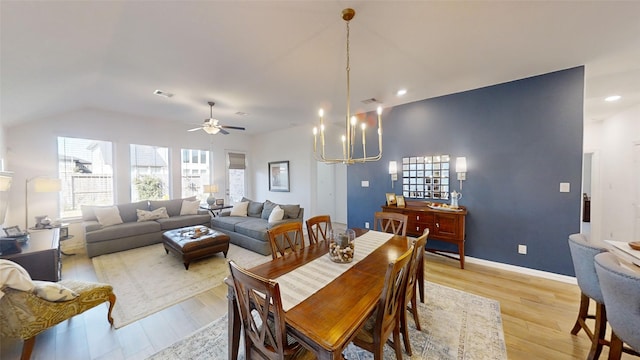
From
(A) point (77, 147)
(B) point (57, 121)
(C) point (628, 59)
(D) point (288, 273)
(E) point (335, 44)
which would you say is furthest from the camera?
(A) point (77, 147)

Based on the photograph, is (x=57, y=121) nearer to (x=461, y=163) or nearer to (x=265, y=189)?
(x=265, y=189)

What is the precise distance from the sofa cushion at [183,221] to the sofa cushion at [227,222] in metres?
0.29

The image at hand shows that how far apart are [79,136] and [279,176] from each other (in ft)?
14.6

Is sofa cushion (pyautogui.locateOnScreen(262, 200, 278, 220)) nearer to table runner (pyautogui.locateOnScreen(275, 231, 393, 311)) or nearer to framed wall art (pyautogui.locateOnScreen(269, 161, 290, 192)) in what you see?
framed wall art (pyautogui.locateOnScreen(269, 161, 290, 192))

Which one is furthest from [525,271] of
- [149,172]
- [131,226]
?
[149,172]

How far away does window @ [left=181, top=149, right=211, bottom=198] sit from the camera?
619 centimetres

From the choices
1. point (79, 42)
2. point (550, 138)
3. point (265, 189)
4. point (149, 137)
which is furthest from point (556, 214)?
point (149, 137)

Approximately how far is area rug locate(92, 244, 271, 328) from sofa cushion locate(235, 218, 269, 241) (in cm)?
33

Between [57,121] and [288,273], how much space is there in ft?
19.6

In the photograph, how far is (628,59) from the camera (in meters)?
2.66

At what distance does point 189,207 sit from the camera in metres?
5.51

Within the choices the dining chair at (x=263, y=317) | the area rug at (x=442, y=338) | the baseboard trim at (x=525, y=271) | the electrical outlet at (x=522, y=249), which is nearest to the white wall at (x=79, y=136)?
the area rug at (x=442, y=338)

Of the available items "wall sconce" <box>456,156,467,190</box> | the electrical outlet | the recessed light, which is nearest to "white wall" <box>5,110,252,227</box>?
the recessed light

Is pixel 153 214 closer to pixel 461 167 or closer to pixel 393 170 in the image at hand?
pixel 393 170
